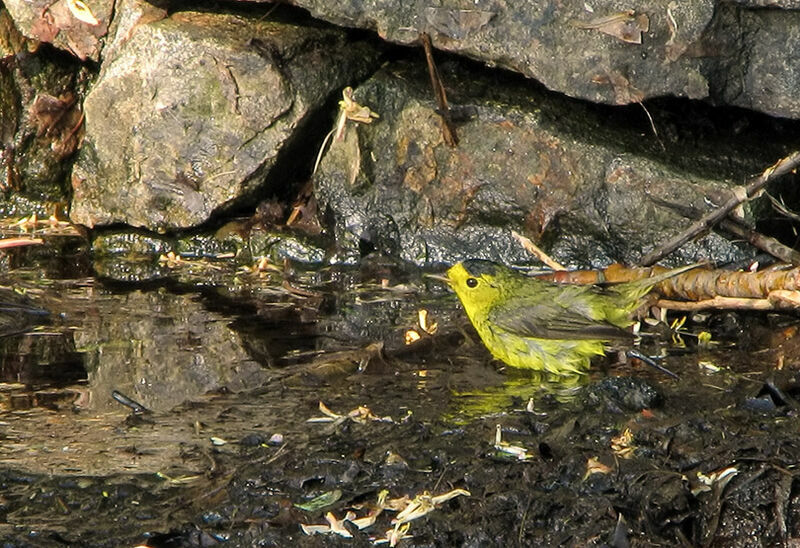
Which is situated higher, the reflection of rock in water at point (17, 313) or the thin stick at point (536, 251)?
the thin stick at point (536, 251)

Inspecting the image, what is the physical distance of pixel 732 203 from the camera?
6.75m

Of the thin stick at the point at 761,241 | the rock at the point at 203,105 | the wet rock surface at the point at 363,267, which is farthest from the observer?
the rock at the point at 203,105

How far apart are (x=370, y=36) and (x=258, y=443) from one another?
13.0 ft

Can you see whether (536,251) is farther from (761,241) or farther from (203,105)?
(203,105)

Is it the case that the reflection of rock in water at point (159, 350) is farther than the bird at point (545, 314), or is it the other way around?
the bird at point (545, 314)

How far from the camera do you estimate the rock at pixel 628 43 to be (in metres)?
7.27

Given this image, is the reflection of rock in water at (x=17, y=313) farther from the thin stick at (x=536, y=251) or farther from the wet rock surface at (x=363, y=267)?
the thin stick at (x=536, y=251)

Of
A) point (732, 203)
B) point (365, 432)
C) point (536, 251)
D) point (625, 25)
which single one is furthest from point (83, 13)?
point (732, 203)

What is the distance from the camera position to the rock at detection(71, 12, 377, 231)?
8.25 m

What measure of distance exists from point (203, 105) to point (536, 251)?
236 cm

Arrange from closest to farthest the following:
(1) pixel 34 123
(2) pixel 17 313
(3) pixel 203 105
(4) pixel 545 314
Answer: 1. (4) pixel 545 314
2. (2) pixel 17 313
3. (3) pixel 203 105
4. (1) pixel 34 123

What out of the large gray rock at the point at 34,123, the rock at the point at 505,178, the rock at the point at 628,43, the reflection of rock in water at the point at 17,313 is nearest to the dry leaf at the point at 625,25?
the rock at the point at 628,43

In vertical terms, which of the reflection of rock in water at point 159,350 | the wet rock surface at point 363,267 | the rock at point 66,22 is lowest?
the reflection of rock in water at point 159,350

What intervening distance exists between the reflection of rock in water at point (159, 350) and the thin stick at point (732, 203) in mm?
2418
